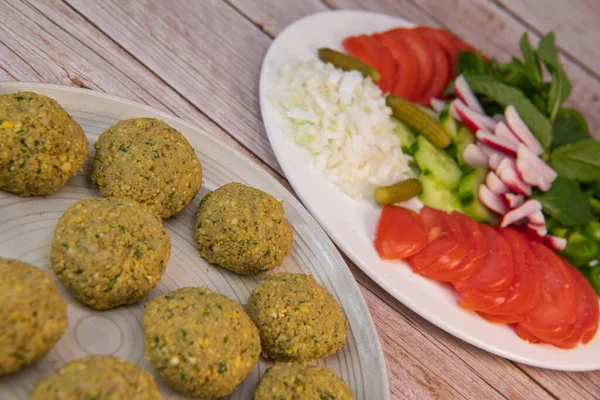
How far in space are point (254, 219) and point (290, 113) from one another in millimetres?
1015

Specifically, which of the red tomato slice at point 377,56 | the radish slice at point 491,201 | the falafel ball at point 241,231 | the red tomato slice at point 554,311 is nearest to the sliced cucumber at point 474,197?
the radish slice at point 491,201

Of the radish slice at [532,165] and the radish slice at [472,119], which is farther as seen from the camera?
the radish slice at [472,119]

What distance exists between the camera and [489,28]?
4.62 meters

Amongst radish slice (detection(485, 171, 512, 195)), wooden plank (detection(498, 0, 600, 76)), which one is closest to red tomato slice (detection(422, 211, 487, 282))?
radish slice (detection(485, 171, 512, 195))

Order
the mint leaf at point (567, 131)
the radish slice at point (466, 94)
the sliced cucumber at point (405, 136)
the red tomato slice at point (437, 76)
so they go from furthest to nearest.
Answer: the red tomato slice at point (437, 76) < the mint leaf at point (567, 131) < the radish slice at point (466, 94) < the sliced cucumber at point (405, 136)

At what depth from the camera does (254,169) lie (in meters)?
2.39

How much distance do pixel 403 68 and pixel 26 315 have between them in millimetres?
2685

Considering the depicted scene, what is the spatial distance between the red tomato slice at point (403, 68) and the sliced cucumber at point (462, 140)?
0.44 metres

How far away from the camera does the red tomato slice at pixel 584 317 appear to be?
2.74 meters

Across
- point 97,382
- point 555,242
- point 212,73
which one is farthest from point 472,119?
point 97,382

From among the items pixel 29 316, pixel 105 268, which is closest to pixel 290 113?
pixel 105 268

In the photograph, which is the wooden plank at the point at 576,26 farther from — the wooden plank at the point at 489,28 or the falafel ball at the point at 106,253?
the falafel ball at the point at 106,253

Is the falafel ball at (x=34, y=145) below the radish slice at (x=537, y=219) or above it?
below

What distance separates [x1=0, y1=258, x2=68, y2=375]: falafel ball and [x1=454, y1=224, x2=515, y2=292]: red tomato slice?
5.97 ft
